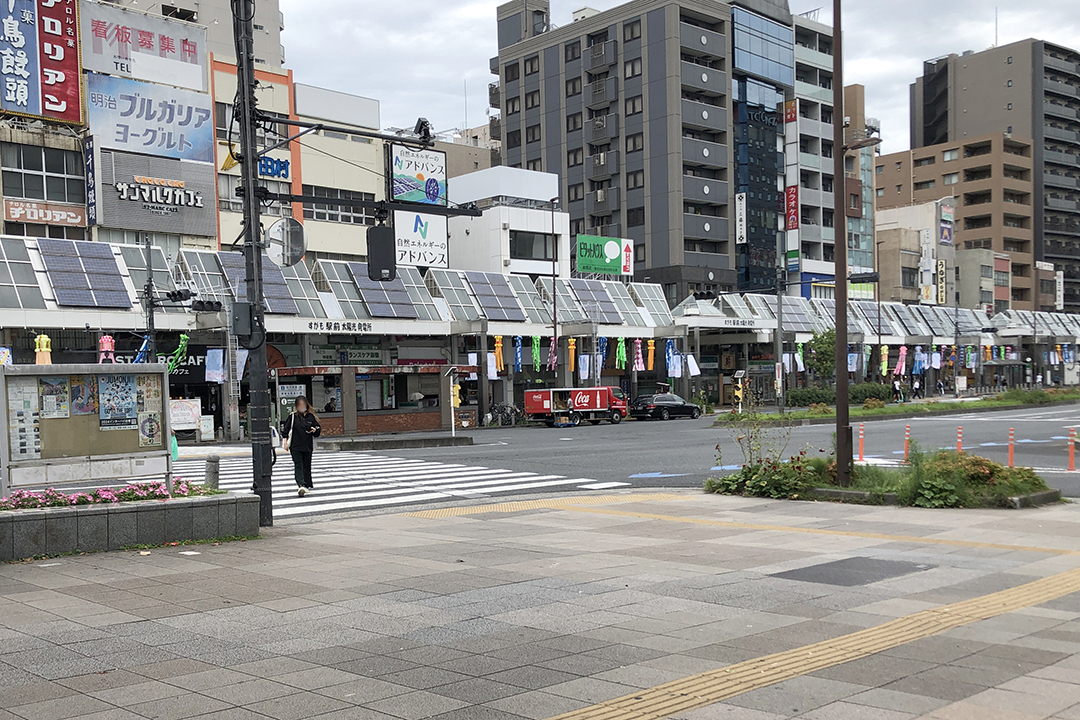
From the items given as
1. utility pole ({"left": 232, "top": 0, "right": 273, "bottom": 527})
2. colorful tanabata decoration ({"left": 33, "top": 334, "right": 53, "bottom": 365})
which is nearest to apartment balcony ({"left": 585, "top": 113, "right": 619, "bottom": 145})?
colorful tanabata decoration ({"left": 33, "top": 334, "right": 53, "bottom": 365})

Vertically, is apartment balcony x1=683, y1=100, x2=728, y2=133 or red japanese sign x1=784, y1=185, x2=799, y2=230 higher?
apartment balcony x1=683, y1=100, x2=728, y2=133

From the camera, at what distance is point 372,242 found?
13.6m

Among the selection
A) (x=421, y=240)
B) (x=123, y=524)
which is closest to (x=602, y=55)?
(x=421, y=240)

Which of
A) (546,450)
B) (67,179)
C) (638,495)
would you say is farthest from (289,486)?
(67,179)

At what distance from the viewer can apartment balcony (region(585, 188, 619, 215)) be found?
261 feet

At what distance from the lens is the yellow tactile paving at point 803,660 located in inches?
202

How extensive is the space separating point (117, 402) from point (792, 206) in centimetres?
7769

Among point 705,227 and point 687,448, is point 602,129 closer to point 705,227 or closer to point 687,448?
point 705,227

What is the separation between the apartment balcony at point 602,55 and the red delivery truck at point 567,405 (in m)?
41.0

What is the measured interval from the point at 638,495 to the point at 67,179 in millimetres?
36749

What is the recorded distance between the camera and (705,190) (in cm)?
7700

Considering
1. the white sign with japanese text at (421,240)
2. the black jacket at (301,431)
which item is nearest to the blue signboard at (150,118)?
the white sign with japanese text at (421,240)

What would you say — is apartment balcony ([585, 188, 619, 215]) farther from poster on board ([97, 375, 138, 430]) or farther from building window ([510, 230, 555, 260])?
poster on board ([97, 375, 138, 430])

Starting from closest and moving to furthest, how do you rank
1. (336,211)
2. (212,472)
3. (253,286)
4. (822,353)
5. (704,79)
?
1. (212,472)
2. (253,286)
3. (336,211)
4. (822,353)
5. (704,79)
